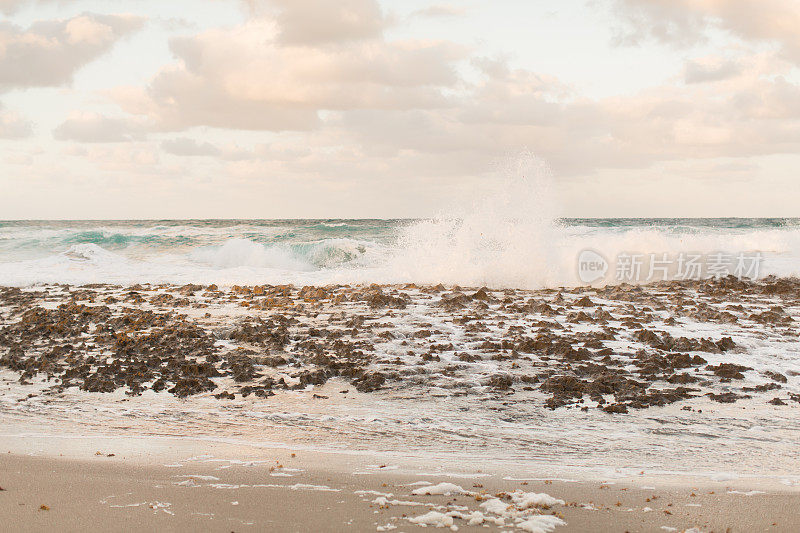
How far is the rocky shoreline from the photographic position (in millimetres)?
6199

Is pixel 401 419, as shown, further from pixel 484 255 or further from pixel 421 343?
pixel 484 255

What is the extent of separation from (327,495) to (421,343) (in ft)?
14.0

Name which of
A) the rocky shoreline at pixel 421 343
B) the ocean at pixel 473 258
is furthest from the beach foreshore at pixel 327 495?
the ocean at pixel 473 258

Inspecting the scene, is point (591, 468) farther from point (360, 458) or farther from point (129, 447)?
point (129, 447)

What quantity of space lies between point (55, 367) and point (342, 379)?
318cm

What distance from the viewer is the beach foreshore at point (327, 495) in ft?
10.8

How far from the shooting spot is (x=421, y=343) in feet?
25.8

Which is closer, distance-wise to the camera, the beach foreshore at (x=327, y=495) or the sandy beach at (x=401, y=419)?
the beach foreshore at (x=327, y=495)

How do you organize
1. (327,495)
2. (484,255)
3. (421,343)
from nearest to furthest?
(327,495) → (421,343) → (484,255)

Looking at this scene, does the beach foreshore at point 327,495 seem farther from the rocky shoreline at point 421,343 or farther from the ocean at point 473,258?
the ocean at point 473,258

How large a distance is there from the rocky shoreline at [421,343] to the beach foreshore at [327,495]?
5.31 feet

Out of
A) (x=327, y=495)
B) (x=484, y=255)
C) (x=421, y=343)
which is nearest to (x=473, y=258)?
(x=484, y=255)

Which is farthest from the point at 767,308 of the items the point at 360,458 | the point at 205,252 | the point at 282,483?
the point at 205,252

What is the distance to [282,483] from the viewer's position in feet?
12.7
